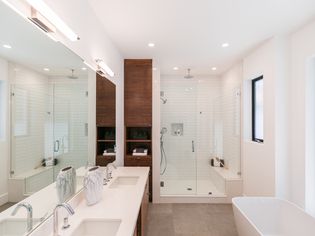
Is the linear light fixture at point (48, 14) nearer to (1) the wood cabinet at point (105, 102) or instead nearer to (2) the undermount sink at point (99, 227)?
(1) the wood cabinet at point (105, 102)

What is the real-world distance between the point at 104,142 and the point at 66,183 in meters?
1.00

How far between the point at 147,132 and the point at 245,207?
2.23 metres

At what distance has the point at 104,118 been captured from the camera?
9.25 feet

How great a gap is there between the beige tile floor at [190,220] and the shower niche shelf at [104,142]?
1.19 m

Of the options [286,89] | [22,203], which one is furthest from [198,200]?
[22,203]

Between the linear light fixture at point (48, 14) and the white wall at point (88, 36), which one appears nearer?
the linear light fixture at point (48, 14)

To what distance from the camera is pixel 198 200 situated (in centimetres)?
412

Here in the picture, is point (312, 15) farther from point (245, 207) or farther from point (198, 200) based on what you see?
point (198, 200)

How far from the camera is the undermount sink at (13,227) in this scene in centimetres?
108

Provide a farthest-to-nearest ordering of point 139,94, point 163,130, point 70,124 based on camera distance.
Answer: point 163,130, point 139,94, point 70,124

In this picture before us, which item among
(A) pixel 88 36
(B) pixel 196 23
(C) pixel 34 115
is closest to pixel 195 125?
(B) pixel 196 23

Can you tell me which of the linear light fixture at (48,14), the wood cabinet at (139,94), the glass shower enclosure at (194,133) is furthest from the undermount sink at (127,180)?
the linear light fixture at (48,14)

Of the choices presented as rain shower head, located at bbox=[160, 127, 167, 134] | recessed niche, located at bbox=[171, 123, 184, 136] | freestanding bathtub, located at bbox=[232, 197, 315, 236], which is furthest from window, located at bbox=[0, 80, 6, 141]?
recessed niche, located at bbox=[171, 123, 184, 136]

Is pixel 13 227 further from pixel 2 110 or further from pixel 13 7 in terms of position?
pixel 13 7
